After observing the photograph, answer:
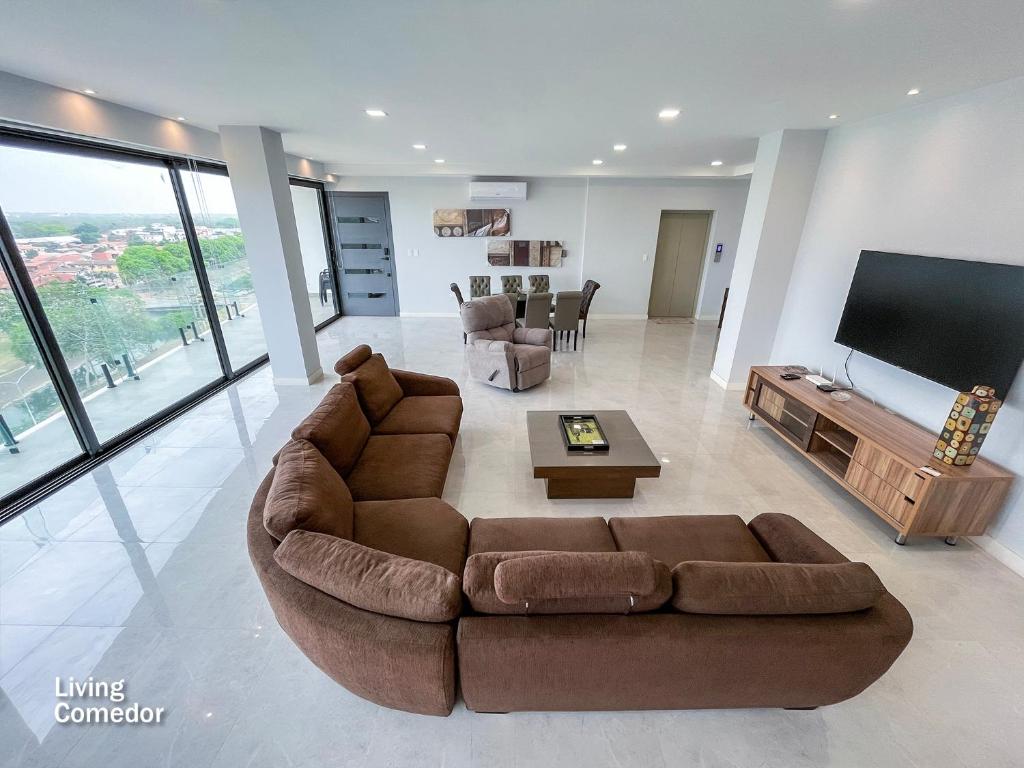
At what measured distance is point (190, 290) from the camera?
14.7 feet

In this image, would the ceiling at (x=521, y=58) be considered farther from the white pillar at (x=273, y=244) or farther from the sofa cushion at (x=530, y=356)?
the sofa cushion at (x=530, y=356)

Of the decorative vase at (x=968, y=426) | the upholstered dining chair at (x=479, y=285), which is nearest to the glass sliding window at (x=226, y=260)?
the upholstered dining chair at (x=479, y=285)

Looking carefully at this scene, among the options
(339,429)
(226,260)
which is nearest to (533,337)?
(339,429)

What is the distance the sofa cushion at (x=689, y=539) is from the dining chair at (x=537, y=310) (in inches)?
161

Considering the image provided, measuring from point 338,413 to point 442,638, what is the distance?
5.21 ft

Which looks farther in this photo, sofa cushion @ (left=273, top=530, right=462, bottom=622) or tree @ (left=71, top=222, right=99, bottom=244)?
tree @ (left=71, top=222, right=99, bottom=244)

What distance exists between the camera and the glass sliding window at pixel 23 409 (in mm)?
2766

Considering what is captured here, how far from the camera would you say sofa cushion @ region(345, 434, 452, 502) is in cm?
237

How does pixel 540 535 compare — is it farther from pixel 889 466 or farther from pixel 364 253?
pixel 364 253

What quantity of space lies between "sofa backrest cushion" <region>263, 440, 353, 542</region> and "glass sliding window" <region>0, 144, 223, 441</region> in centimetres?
270

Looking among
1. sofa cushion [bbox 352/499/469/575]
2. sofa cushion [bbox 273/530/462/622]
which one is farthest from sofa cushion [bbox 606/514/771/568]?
sofa cushion [bbox 273/530/462/622]

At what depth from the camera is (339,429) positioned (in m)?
2.45

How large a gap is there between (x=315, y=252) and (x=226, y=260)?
254cm

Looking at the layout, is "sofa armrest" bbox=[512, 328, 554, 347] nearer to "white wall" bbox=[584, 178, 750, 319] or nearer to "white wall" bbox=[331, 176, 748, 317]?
"white wall" bbox=[331, 176, 748, 317]
